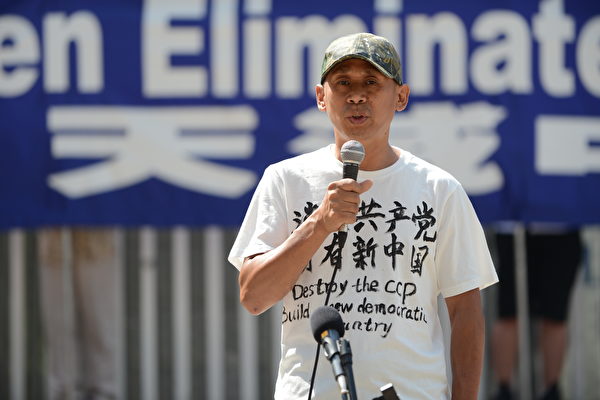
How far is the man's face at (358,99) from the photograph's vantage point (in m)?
2.57

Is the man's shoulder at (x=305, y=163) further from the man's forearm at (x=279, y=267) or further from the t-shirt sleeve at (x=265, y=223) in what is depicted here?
the man's forearm at (x=279, y=267)

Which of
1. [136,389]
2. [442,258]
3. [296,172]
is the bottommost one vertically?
[136,389]

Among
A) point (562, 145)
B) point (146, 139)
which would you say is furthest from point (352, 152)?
→ point (562, 145)

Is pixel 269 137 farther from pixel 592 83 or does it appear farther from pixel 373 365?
pixel 373 365

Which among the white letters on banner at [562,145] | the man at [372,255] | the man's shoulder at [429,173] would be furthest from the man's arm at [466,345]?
the white letters on banner at [562,145]

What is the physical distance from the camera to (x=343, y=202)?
232cm

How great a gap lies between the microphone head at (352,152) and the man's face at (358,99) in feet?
0.55

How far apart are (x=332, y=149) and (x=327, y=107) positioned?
0.13 m

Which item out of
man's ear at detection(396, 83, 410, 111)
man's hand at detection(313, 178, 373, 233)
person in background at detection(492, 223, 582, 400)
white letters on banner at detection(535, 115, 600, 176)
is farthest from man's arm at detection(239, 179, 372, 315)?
person in background at detection(492, 223, 582, 400)

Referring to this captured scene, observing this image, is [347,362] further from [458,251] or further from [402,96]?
[402,96]

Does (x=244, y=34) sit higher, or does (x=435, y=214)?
(x=244, y=34)

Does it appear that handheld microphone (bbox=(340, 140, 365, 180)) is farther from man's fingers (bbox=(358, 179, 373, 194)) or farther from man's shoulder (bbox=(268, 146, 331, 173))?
man's shoulder (bbox=(268, 146, 331, 173))

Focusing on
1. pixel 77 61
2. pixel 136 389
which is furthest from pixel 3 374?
pixel 77 61

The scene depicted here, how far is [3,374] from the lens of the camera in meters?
6.29
